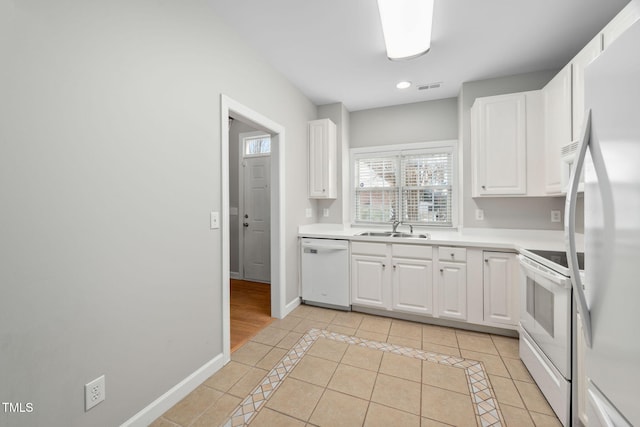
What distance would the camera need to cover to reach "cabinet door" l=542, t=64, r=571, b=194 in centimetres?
204

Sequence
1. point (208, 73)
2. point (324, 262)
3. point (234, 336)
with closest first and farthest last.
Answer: point (208, 73) → point (234, 336) → point (324, 262)

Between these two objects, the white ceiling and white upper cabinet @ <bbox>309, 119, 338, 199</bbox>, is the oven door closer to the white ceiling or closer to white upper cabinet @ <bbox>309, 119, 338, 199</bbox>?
the white ceiling

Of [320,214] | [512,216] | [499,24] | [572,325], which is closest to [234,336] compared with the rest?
[320,214]

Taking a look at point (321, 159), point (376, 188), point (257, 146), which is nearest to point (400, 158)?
point (376, 188)

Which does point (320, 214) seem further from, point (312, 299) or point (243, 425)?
point (243, 425)

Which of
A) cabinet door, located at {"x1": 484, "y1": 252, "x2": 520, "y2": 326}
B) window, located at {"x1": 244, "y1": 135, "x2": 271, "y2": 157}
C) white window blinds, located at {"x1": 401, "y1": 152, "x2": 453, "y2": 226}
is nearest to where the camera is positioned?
cabinet door, located at {"x1": 484, "y1": 252, "x2": 520, "y2": 326}

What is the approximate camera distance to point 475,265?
249 centimetres

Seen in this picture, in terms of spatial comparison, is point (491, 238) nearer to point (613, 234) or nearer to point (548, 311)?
point (548, 311)

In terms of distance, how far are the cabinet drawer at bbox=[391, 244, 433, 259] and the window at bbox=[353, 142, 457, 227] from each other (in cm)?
81

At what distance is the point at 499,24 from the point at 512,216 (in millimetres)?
1808

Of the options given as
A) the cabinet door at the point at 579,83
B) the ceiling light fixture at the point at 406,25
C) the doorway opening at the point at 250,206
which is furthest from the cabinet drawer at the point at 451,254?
the doorway opening at the point at 250,206

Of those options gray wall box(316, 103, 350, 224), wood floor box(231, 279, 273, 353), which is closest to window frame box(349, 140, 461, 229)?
gray wall box(316, 103, 350, 224)

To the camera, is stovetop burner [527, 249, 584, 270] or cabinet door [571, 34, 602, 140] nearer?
stovetop burner [527, 249, 584, 270]

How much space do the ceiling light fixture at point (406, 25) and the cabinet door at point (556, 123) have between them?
3.68 feet
